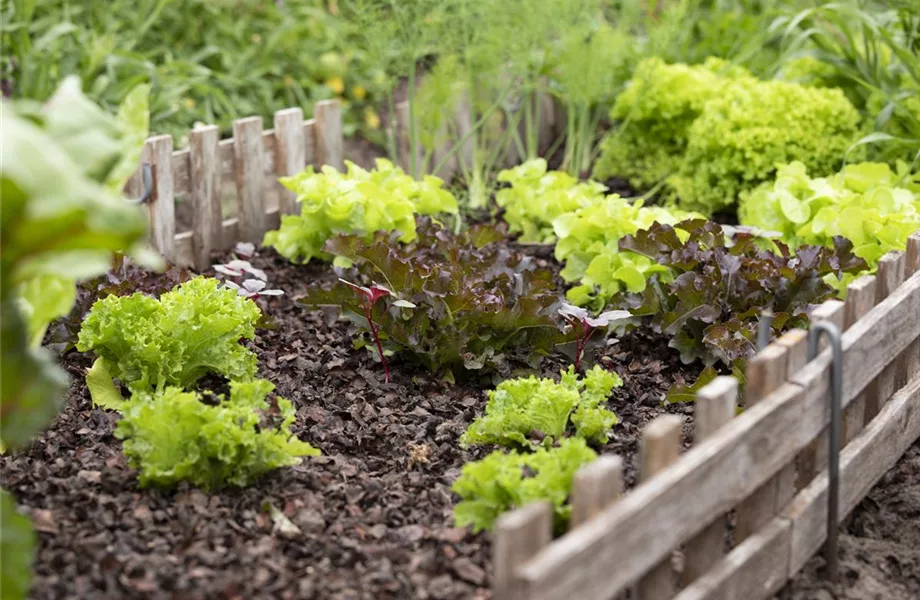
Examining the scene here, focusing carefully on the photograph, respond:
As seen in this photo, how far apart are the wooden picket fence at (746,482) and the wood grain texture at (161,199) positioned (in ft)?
9.10

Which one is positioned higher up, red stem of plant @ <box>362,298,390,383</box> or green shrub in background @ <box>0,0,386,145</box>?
green shrub in background @ <box>0,0,386,145</box>

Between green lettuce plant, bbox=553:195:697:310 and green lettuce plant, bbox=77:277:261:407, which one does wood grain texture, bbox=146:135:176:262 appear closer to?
green lettuce plant, bbox=77:277:261:407

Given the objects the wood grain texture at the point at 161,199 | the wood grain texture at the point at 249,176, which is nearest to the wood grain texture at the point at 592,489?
the wood grain texture at the point at 161,199

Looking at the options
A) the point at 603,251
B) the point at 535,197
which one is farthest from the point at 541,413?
the point at 535,197

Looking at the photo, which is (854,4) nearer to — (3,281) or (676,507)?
(676,507)

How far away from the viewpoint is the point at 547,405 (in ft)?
10.1

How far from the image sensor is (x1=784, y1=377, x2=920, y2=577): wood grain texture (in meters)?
2.75

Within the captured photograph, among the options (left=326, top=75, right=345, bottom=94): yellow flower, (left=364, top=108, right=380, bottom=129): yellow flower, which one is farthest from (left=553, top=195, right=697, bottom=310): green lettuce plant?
(left=326, top=75, right=345, bottom=94): yellow flower

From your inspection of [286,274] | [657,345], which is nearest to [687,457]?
[657,345]

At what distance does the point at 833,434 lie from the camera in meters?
2.68

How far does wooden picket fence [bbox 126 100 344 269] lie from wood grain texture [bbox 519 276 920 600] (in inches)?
115

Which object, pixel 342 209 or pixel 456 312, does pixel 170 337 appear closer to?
pixel 456 312

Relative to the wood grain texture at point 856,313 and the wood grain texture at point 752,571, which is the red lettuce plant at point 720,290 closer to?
the wood grain texture at point 856,313

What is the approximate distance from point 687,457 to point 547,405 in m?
0.88
